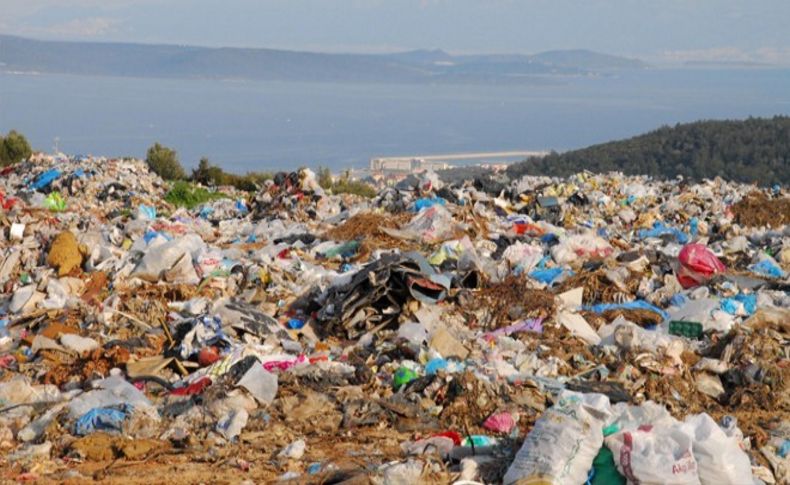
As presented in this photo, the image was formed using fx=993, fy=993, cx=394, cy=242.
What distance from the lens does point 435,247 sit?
33.9ft

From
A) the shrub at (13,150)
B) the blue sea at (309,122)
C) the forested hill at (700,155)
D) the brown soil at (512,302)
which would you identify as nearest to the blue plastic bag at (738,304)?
the brown soil at (512,302)

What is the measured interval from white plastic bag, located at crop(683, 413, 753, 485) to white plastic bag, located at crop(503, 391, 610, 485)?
0.43m

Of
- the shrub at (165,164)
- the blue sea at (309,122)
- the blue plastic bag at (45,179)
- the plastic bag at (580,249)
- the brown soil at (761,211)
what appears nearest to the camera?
the plastic bag at (580,249)

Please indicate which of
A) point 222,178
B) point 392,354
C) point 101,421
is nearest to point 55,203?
point 222,178

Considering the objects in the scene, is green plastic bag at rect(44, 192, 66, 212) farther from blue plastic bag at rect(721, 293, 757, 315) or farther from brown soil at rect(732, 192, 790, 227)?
brown soil at rect(732, 192, 790, 227)

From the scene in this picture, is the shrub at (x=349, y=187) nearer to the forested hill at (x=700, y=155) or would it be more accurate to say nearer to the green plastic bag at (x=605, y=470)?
the forested hill at (x=700, y=155)

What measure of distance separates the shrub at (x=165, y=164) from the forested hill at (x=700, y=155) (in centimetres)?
1284

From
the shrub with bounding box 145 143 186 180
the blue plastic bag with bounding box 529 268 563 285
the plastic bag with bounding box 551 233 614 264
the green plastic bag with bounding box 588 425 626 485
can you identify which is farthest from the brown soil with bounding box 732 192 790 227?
the shrub with bounding box 145 143 186 180

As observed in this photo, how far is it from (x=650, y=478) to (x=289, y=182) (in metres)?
11.5

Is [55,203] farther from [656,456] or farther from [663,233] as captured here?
[656,456]

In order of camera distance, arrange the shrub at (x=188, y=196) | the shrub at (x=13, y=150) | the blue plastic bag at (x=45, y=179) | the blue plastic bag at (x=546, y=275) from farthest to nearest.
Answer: the shrub at (x=13, y=150) → the shrub at (x=188, y=196) → the blue plastic bag at (x=45, y=179) → the blue plastic bag at (x=546, y=275)

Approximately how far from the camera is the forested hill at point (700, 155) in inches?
1287

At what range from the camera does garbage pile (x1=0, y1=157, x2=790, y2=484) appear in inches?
189

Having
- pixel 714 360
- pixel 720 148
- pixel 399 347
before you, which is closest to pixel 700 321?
pixel 714 360
